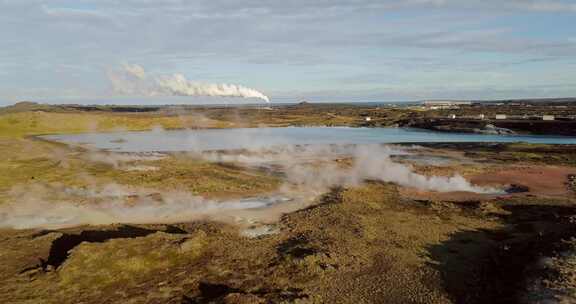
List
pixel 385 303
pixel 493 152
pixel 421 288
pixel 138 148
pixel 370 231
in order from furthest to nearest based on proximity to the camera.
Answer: pixel 138 148, pixel 493 152, pixel 370 231, pixel 421 288, pixel 385 303

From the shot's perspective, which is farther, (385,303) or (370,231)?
(370,231)

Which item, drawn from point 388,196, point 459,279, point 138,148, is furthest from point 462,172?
point 138,148

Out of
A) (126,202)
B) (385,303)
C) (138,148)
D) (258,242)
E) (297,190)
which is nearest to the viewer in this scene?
(385,303)

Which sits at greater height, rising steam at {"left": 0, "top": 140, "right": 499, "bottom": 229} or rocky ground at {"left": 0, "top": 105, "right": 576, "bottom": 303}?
rising steam at {"left": 0, "top": 140, "right": 499, "bottom": 229}

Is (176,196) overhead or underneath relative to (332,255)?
overhead

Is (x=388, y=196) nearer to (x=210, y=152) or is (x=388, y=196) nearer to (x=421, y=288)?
(x=421, y=288)

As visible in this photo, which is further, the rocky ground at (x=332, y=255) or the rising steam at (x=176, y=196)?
the rising steam at (x=176, y=196)

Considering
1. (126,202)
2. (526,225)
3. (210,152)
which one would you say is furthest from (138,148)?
(526,225)

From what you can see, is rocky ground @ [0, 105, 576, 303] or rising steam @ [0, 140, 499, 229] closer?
rocky ground @ [0, 105, 576, 303]

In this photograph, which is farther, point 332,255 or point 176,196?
point 176,196

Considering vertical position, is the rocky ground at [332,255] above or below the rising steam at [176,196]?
below

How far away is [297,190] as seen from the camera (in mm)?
29578

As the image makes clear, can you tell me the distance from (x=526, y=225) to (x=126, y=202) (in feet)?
71.5

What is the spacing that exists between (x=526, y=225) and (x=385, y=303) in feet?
36.9
